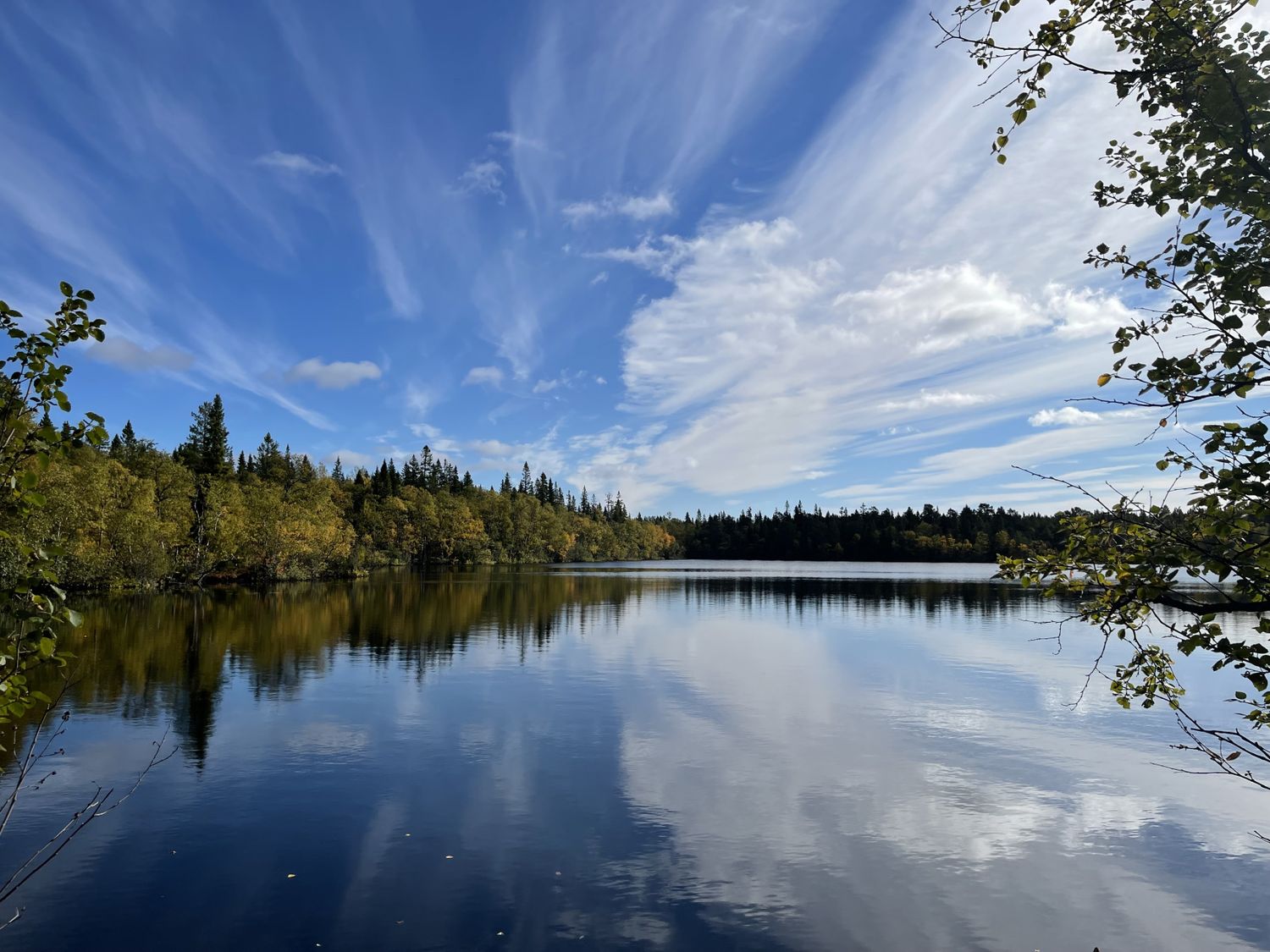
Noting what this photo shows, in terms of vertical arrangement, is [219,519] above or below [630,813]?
above

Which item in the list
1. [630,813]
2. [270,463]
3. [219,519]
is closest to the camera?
[630,813]

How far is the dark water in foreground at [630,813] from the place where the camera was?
11.8 metres

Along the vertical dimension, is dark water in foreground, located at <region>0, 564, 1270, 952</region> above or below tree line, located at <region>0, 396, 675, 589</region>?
below

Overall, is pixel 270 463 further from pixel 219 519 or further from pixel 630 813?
pixel 630 813

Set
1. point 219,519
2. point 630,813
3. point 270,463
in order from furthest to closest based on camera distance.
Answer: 1. point 270,463
2. point 219,519
3. point 630,813

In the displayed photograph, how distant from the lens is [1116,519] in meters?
5.50

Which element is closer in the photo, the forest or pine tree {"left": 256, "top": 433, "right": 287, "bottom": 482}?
the forest

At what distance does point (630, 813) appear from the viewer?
1639cm

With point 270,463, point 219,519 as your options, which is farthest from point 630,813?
point 270,463

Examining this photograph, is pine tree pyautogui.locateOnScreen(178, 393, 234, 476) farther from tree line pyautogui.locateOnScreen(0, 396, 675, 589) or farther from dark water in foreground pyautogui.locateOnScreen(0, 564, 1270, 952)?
dark water in foreground pyautogui.locateOnScreen(0, 564, 1270, 952)

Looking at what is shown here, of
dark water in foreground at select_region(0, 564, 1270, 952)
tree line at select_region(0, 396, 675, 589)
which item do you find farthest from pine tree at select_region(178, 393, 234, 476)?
dark water in foreground at select_region(0, 564, 1270, 952)

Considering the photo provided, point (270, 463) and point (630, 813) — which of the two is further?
point (270, 463)

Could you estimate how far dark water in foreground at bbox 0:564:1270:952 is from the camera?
1180cm

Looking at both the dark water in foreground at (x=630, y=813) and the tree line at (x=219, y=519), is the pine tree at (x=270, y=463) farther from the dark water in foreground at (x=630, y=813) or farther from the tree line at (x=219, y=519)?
the dark water in foreground at (x=630, y=813)
